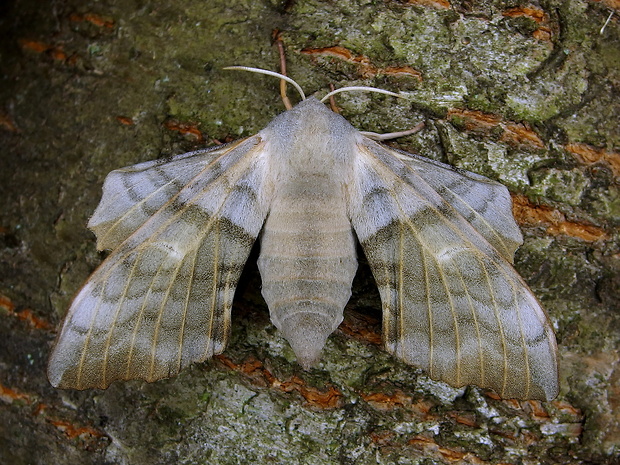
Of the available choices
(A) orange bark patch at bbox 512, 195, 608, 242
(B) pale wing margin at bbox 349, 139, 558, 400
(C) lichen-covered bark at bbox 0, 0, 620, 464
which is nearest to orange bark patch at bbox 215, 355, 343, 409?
(C) lichen-covered bark at bbox 0, 0, 620, 464

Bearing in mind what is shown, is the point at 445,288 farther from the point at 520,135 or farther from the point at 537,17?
the point at 537,17

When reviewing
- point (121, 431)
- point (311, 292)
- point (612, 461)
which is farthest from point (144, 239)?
point (612, 461)

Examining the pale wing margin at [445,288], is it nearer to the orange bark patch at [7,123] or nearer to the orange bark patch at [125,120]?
the orange bark patch at [125,120]

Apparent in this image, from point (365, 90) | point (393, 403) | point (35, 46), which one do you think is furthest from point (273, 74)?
point (393, 403)

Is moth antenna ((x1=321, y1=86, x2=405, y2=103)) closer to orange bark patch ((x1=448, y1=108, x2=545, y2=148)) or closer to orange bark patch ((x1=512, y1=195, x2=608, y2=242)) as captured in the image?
orange bark patch ((x1=448, y1=108, x2=545, y2=148))

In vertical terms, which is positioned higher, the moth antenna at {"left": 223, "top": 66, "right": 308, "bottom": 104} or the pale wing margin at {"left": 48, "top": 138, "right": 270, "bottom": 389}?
the moth antenna at {"left": 223, "top": 66, "right": 308, "bottom": 104}

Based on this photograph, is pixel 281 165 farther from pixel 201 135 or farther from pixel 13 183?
pixel 13 183
